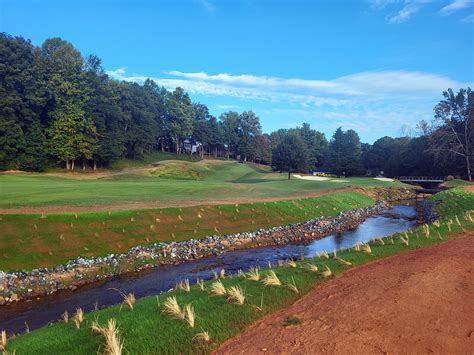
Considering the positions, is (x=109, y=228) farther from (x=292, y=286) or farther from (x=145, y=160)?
(x=145, y=160)

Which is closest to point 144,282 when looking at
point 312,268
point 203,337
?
point 312,268

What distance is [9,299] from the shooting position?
1398cm

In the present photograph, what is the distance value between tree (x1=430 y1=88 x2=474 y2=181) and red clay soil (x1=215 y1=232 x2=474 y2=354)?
7181cm

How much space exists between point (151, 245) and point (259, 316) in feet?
44.6

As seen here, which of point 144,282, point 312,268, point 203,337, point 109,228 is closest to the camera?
point 203,337

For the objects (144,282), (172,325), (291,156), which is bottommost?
(144,282)

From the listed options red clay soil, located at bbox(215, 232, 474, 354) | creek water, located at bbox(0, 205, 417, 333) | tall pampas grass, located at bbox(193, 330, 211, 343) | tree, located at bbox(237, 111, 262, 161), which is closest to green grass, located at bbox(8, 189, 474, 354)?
tall pampas grass, located at bbox(193, 330, 211, 343)

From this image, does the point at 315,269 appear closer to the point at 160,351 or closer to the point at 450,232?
the point at 160,351

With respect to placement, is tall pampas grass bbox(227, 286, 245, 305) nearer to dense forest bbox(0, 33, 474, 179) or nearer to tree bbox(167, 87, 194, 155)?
dense forest bbox(0, 33, 474, 179)

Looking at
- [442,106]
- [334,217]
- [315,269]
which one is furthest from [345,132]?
[315,269]

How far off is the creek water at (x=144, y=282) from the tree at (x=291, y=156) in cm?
3981

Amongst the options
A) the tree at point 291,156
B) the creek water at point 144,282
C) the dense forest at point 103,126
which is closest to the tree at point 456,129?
the dense forest at point 103,126

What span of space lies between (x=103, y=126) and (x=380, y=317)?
67829 millimetres

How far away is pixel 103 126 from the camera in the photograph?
222 feet
